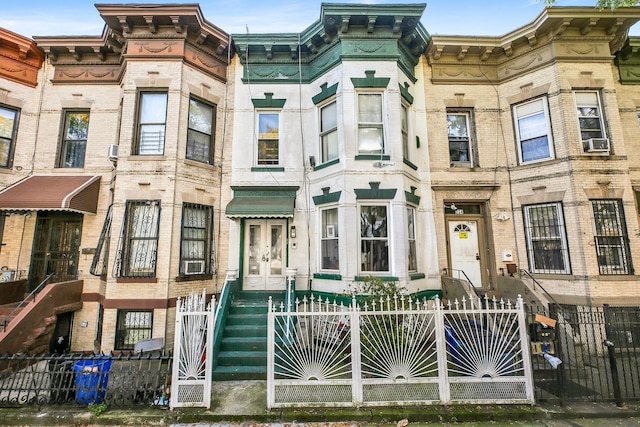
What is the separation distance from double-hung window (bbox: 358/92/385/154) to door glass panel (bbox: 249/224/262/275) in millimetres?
4052

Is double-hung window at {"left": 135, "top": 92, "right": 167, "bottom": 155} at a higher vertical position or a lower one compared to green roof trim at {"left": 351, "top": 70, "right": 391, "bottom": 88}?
lower

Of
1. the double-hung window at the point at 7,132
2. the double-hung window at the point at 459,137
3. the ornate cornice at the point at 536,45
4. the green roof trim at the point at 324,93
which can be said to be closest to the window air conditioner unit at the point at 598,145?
the ornate cornice at the point at 536,45

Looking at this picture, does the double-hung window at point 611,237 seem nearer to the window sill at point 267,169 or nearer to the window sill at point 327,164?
the window sill at point 327,164

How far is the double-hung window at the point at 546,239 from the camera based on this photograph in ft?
28.3

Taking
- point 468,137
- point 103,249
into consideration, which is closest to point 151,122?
point 103,249

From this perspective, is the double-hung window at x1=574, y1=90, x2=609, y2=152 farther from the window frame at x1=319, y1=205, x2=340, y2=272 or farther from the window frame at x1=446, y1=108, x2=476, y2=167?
the window frame at x1=319, y1=205, x2=340, y2=272

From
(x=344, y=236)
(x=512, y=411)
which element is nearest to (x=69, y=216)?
(x=344, y=236)

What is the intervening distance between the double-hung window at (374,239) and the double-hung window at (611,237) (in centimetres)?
581

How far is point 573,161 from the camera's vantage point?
8.58 metres

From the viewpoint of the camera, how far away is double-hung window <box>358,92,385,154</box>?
880 centimetres

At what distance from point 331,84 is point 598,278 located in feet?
30.1

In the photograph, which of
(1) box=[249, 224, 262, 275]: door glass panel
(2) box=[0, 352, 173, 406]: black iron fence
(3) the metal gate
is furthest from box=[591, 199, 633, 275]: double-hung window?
(2) box=[0, 352, 173, 406]: black iron fence

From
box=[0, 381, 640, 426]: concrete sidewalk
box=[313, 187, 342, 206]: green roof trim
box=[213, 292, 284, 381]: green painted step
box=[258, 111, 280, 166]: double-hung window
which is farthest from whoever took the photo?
box=[258, 111, 280, 166]: double-hung window

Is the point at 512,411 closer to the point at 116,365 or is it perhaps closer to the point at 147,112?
the point at 116,365
